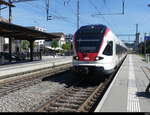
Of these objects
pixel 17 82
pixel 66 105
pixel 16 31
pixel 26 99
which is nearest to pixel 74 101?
pixel 66 105

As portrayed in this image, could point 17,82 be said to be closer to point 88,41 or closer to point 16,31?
point 88,41

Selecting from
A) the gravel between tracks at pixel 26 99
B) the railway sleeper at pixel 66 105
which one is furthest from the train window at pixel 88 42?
the railway sleeper at pixel 66 105

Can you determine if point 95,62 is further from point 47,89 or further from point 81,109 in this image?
point 81,109

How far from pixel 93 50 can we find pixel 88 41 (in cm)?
67

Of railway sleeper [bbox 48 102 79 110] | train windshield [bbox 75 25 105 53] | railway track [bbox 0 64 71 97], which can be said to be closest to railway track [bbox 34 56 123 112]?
railway sleeper [bbox 48 102 79 110]

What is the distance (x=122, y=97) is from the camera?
28.5ft

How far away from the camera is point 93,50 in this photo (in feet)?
39.7

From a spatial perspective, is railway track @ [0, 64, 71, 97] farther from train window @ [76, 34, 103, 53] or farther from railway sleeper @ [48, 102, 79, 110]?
train window @ [76, 34, 103, 53]

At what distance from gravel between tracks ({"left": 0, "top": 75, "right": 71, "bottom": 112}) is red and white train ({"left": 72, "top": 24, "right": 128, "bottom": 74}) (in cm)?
175

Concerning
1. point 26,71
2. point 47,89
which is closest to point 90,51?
point 47,89

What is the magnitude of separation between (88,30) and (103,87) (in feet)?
10.7

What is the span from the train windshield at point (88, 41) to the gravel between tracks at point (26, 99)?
2.40 metres

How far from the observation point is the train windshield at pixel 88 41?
1218cm

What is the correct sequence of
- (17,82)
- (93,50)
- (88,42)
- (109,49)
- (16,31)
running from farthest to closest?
1. (16,31)
2. (17,82)
3. (109,49)
4. (88,42)
5. (93,50)
